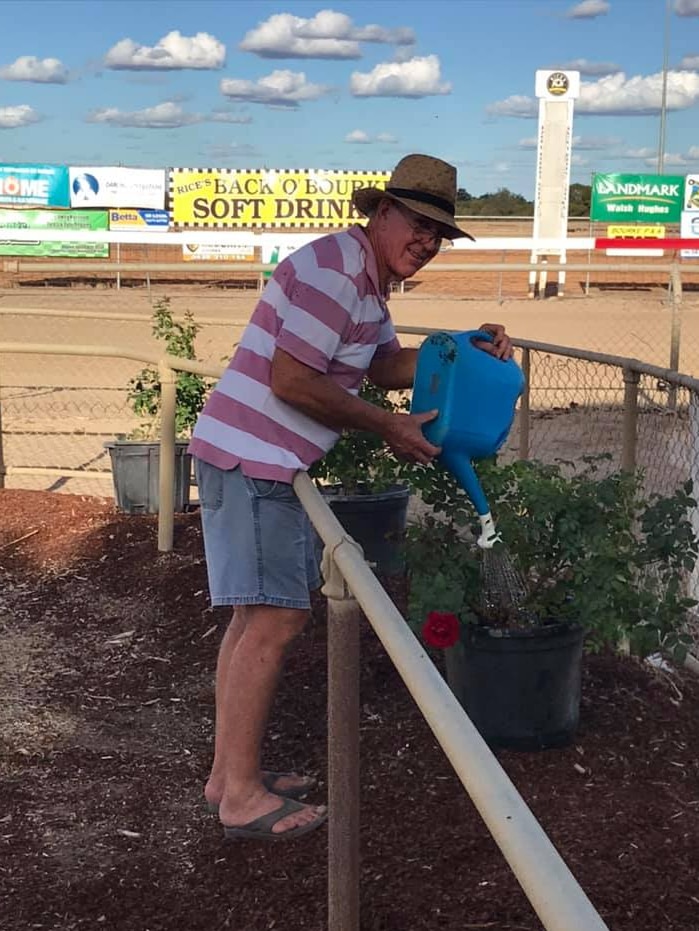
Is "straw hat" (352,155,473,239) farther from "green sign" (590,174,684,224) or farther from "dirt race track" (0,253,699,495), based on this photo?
"green sign" (590,174,684,224)

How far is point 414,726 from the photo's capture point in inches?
161

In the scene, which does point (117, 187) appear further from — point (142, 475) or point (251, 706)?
point (251, 706)

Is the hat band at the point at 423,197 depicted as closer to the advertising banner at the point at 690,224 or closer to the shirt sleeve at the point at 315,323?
the shirt sleeve at the point at 315,323

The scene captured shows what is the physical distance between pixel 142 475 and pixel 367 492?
1573 mm

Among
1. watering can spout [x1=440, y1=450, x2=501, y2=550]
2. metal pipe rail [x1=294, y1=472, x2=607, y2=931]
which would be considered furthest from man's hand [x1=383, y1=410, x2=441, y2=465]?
metal pipe rail [x1=294, y1=472, x2=607, y2=931]

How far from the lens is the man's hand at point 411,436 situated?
10.5ft

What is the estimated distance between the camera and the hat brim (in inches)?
123

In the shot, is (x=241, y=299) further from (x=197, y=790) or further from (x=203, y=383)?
(x=197, y=790)

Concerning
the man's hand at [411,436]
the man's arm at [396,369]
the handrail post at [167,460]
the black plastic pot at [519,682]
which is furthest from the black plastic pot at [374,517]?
the man's hand at [411,436]

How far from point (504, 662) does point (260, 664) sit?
2.68 feet

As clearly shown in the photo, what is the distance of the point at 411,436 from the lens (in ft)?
10.5

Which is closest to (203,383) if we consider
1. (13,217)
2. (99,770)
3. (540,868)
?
(99,770)

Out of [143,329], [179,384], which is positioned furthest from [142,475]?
[143,329]

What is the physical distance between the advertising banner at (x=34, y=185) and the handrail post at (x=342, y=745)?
2747 centimetres
